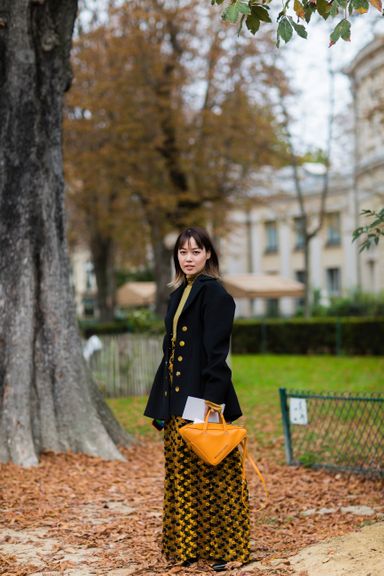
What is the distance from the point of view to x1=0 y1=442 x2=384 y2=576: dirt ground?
538 cm

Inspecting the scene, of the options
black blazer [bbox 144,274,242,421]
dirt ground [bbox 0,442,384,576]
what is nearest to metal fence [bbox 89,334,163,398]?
dirt ground [bbox 0,442,384,576]

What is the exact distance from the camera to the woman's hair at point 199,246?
5531mm

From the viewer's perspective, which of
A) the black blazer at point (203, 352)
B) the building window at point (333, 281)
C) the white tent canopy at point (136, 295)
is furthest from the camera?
the building window at point (333, 281)

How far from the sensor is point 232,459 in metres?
5.40

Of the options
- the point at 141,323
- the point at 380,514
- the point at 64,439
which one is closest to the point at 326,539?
the point at 380,514

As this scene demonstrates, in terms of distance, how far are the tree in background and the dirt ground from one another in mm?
17851

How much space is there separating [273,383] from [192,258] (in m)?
13.5

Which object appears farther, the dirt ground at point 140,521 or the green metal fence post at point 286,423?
the green metal fence post at point 286,423

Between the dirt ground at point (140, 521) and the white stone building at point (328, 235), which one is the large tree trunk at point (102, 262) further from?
the dirt ground at point (140, 521)

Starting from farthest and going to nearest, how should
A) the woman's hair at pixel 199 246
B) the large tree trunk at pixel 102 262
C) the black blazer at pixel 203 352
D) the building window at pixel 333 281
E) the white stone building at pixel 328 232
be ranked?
1. the building window at pixel 333 281
2. the white stone building at pixel 328 232
3. the large tree trunk at pixel 102 262
4. the woman's hair at pixel 199 246
5. the black blazer at pixel 203 352

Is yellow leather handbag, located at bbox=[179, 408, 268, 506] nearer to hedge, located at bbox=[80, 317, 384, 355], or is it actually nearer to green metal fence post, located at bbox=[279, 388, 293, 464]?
green metal fence post, located at bbox=[279, 388, 293, 464]

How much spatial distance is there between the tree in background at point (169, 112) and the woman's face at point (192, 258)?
20405mm

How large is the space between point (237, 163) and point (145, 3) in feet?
19.4

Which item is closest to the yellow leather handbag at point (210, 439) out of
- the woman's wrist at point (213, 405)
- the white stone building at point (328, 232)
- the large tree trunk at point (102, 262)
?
the woman's wrist at point (213, 405)
